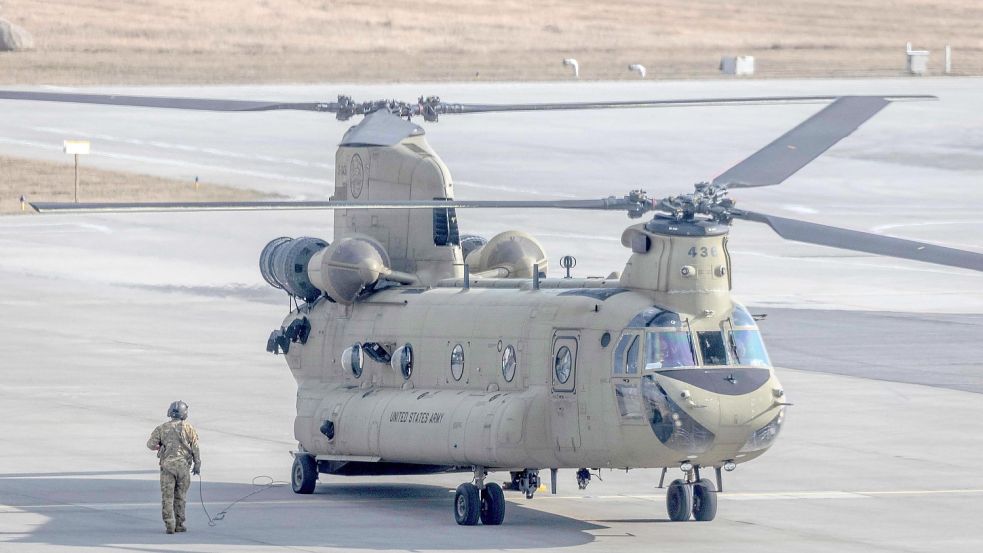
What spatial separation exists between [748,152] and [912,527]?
1941 inches

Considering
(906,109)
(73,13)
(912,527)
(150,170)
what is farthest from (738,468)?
(73,13)

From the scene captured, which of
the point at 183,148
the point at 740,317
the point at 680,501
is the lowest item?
the point at 680,501

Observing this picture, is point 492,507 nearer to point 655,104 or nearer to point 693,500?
point 693,500

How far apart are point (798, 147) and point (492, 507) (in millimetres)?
5315

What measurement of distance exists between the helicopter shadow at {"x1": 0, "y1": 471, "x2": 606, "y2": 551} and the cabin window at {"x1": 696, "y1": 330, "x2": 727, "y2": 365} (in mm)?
2381

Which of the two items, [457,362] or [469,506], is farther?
[457,362]

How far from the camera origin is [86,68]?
9300 cm

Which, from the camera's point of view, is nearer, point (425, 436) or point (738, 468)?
point (425, 436)

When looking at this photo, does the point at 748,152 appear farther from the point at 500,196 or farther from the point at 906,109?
the point at 906,109

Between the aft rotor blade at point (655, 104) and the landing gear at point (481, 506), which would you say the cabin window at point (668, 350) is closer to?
the landing gear at point (481, 506)

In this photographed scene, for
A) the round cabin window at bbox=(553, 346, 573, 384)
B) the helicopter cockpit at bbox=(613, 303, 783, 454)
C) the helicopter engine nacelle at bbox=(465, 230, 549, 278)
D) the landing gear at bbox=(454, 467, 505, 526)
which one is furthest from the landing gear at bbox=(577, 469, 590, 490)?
the helicopter engine nacelle at bbox=(465, 230, 549, 278)

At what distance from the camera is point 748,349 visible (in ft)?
67.6

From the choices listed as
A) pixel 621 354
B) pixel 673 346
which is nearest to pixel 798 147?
pixel 673 346

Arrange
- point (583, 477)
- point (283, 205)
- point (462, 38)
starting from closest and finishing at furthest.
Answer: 1. point (283, 205)
2. point (583, 477)
3. point (462, 38)
